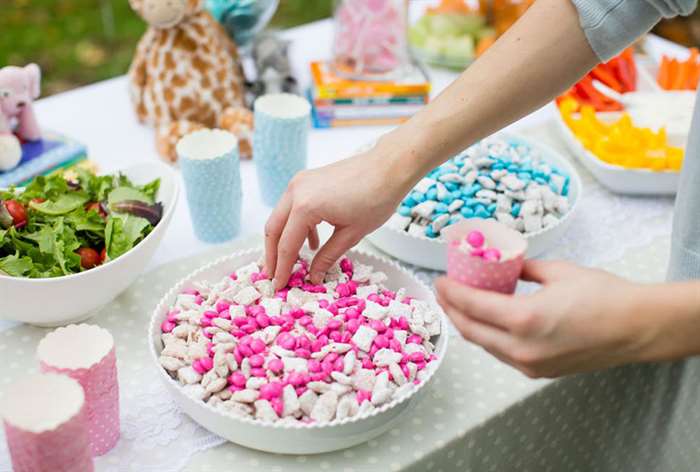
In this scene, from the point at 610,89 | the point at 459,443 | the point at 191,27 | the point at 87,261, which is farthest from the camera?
the point at 610,89

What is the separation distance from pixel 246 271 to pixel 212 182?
0.20 m

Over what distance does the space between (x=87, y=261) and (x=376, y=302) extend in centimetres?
40

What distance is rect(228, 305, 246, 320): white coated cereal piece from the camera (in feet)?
3.28

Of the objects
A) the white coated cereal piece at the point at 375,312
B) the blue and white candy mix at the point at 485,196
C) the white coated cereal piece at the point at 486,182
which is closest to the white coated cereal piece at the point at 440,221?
the blue and white candy mix at the point at 485,196

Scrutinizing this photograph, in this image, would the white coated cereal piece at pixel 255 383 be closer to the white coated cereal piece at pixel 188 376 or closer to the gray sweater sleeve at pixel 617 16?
the white coated cereal piece at pixel 188 376

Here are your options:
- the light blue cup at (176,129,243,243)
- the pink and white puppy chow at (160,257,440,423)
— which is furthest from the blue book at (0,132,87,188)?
the pink and white puppy chow at (160,257,440,423)

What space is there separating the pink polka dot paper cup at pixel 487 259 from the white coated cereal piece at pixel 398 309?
24 cm

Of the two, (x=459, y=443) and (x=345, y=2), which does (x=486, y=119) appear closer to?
(x=459, y=443)

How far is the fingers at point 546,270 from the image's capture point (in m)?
0.77

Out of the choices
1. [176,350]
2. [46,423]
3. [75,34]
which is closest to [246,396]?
[176,350]

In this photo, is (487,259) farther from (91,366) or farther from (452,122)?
(91,366)

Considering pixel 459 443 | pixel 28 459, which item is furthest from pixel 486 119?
pixel 28 459

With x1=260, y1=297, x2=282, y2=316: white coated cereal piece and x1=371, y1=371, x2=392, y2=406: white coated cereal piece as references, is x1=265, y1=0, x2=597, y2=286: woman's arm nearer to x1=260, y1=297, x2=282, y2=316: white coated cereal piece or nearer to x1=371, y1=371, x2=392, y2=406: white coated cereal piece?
x1=260, y1=297, x2=282, y2=316: white coated cereal piece

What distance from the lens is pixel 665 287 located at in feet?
2.47
